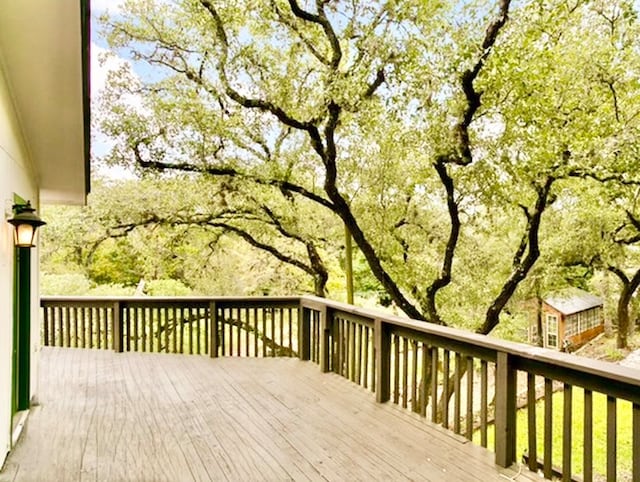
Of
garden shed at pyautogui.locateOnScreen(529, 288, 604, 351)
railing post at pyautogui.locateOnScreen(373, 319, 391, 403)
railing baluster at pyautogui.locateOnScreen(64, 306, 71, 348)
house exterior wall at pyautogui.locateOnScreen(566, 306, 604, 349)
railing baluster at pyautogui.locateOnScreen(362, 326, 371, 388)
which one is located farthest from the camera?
house exterior wall at pyautogui.locateOnScreen(566, 306, 604, 349)

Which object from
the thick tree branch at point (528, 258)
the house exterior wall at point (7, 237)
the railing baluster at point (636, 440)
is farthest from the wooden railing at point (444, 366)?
the house exterior wall at point (7, 237)

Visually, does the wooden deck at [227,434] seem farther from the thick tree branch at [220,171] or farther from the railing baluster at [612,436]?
the thick tree branch at [220,171]

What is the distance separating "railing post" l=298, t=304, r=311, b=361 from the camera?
582cm

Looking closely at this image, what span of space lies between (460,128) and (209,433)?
17.6 feet

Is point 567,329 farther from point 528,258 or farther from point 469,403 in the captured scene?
point 469,403

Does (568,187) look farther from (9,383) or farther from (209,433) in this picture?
(9,383)

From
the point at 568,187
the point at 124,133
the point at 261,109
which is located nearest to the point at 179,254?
the point at 124,133

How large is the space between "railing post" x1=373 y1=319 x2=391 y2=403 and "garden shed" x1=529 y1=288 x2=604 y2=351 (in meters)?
15.4

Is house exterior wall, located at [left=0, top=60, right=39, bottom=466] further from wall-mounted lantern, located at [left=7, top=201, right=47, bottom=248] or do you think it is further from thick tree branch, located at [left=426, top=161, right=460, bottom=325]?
thick tree branch, located at [left=426, top=161, right=460, bottom=325]

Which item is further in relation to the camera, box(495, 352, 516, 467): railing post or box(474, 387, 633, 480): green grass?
box(474, 387, 633, 480): green grass

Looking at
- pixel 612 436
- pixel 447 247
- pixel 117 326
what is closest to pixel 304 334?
pixel 117 326

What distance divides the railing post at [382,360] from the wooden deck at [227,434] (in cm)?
15

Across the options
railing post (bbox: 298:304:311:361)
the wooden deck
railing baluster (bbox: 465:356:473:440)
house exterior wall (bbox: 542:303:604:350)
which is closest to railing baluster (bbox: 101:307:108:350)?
the wooden deck

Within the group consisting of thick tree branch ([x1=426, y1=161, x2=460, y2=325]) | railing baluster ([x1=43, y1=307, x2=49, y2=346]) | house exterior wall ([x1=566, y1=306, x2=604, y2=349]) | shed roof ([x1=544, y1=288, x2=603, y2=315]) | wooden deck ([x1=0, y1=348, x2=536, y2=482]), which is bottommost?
house exterior wall ([x1=566, y1=306, x2=604, y2=349])
